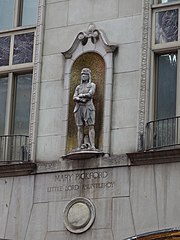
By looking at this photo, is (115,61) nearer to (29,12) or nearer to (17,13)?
(29,12)

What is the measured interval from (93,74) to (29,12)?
3.04 m

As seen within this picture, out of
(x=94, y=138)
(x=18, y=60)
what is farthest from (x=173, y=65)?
(x=18, y=60)

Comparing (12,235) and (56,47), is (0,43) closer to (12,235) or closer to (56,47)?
(56,47)

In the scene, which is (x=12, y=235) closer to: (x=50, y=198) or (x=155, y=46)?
(x=50, y=198)

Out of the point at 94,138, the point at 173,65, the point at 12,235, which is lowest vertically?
the point at 12,235

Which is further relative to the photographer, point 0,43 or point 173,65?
point 0,43

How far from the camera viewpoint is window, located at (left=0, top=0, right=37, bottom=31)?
29.5m

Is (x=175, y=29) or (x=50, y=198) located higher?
(x=175, y=29)

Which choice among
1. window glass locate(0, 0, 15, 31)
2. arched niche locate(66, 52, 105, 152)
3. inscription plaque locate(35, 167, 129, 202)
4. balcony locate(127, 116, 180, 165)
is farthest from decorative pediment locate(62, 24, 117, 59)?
inscription plaque locate(35, 167, 129, 202)

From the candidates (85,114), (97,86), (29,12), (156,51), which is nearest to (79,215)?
(85,114)

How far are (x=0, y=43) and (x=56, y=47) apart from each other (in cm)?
180

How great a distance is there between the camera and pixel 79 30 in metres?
28.3

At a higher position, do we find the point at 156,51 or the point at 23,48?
the point at 23,48

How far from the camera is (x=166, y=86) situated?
88.7 ft
